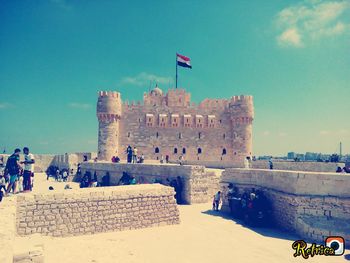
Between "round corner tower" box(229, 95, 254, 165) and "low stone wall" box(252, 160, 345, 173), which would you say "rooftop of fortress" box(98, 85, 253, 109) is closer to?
"round corner tower" box(229, 95, 254, 165)

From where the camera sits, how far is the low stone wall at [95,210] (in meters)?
8.01

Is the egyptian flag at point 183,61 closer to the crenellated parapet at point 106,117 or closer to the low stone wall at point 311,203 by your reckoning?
the crenellated parapet at point 106,117

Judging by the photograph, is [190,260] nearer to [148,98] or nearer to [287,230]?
[287,230]

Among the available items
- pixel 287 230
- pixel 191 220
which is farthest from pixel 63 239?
pixel 287 230

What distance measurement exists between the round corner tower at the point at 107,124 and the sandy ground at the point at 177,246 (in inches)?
743

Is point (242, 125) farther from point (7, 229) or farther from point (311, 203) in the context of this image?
point (7, 229)

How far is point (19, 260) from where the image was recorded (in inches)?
196

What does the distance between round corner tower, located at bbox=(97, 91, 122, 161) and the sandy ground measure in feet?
61.9

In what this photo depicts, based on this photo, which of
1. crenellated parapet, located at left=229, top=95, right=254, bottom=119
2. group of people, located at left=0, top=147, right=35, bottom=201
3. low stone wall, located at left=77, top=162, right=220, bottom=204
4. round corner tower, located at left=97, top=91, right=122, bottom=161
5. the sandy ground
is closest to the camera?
the sandy ground

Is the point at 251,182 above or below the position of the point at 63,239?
above

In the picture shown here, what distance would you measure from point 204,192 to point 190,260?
742cm

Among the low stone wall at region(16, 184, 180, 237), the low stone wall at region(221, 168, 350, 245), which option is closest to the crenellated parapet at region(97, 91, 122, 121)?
the low stone wall at region(16, 184, 180, 237)

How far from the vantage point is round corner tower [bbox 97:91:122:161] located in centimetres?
2797

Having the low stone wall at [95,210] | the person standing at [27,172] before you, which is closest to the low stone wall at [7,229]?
the low stone wall at [95,210]
